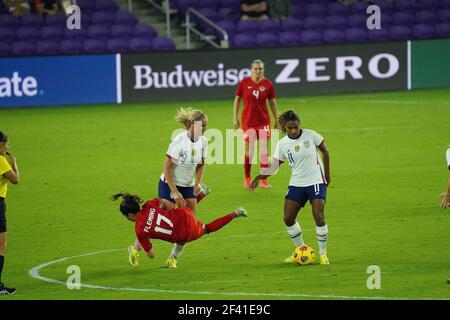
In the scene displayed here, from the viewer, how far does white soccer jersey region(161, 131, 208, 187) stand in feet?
41.2

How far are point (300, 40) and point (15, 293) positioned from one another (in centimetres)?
2230

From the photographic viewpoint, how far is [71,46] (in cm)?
3059

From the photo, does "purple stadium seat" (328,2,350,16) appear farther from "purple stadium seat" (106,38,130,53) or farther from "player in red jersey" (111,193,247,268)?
"player in red jersey" (111,193,247,268)

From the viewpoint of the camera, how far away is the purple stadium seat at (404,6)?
3462 cm

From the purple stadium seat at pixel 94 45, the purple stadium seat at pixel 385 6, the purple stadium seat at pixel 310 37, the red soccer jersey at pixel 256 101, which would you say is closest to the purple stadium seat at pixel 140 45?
the purple stadium seat at pixel 94 45

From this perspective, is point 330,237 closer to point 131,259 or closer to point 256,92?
point 131,259

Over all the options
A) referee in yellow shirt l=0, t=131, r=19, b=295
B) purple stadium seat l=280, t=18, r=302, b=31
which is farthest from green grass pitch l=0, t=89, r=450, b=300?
purple stadium seat l=280, t=18, r=302, b=31

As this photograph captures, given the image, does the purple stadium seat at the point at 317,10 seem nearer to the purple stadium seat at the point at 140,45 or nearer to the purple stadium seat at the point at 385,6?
the purple stadium seat at the point at 385,6

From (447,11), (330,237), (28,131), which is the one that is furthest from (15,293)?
(447,11)

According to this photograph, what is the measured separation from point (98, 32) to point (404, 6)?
1035 cm

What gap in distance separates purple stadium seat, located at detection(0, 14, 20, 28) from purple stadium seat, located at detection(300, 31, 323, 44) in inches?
341

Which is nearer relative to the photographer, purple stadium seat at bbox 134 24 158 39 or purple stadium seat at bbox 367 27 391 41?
purple stadium seat at bbox 134 24 158 39

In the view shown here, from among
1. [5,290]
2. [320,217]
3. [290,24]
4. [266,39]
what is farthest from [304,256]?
[290,24]

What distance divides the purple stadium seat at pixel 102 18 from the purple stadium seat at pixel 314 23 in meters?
6.22
